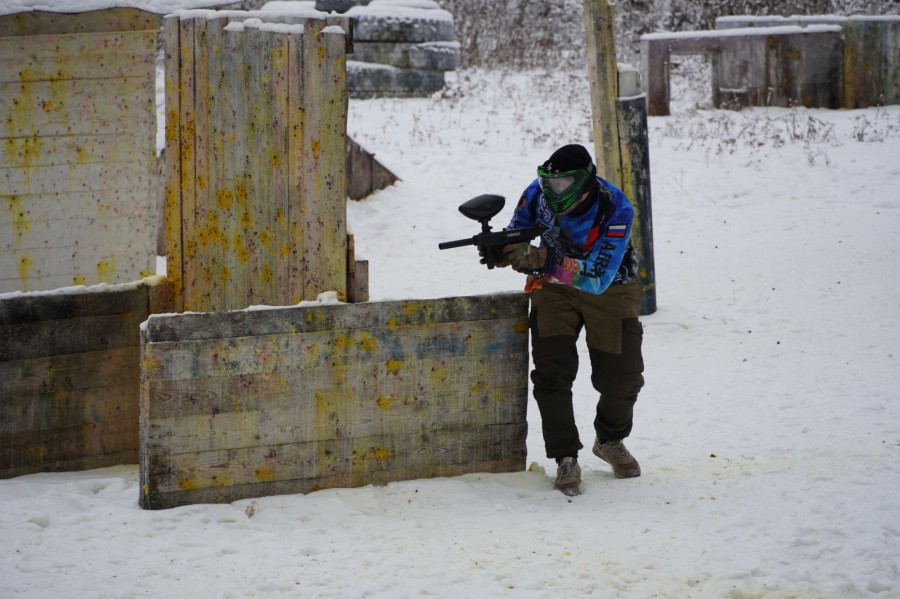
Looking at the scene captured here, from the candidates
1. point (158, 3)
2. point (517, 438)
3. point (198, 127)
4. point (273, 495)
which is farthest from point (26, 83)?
point (517, 438)

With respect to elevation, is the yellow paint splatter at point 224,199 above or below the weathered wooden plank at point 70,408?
above

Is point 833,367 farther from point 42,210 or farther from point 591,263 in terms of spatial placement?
point 42,210

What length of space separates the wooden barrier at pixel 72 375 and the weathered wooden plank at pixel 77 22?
231cm

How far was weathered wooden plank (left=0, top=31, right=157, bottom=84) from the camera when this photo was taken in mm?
6637

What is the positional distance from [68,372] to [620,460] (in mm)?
2753

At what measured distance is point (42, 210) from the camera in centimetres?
680

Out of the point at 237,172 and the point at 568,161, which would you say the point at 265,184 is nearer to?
the point at 237,172

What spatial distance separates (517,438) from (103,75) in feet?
12.8

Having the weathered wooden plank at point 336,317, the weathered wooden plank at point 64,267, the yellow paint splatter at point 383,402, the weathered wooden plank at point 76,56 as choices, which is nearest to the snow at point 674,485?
the yellow paint splatter at point 383,402

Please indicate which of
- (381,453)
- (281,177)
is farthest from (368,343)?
(281,177)

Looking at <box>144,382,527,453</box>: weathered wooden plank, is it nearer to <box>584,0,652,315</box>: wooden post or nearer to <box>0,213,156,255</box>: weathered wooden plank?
<box>0,213,156,255</box>: weathered wooden plank

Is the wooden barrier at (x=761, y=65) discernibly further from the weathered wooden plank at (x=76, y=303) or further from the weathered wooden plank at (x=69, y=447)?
the weathered wooden plank at (x=69, y=447)

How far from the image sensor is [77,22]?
21.7ft

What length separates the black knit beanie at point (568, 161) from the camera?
4711 millimetres
